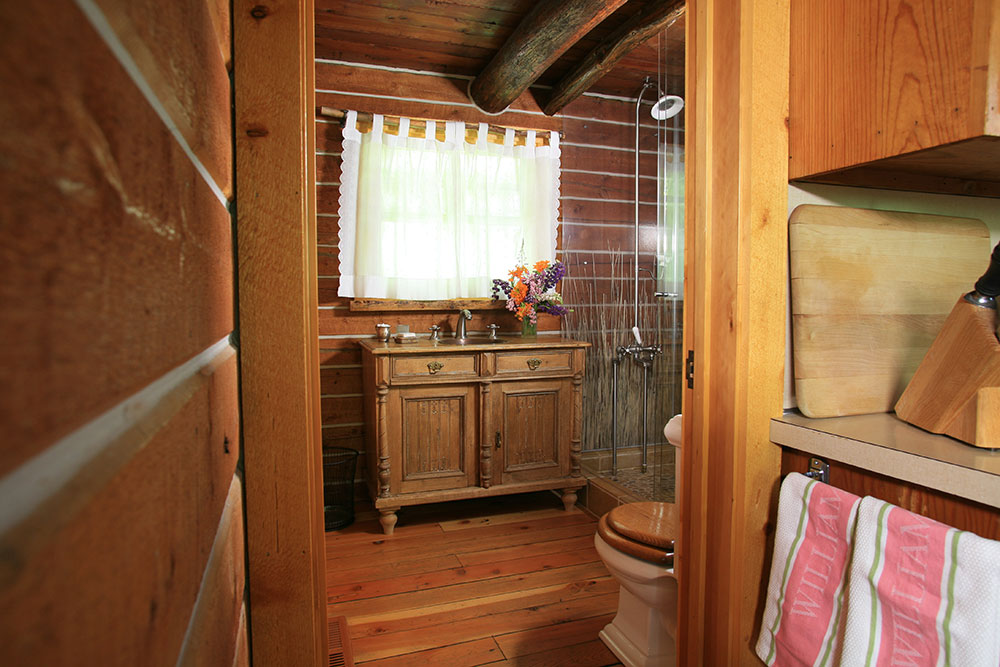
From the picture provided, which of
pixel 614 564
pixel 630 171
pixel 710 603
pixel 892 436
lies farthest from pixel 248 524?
pixel 630 171

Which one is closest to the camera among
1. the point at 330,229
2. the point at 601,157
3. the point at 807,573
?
the point at 807,573

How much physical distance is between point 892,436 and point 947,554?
283 millimetres

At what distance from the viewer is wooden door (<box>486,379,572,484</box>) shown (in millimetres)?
3109

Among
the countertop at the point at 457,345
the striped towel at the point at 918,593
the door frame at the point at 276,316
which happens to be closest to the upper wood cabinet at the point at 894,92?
the striped towel at the point at 918,593

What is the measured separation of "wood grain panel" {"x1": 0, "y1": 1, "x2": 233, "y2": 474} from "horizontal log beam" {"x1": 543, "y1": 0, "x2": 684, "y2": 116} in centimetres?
271

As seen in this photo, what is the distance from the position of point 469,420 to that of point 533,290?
0.82m

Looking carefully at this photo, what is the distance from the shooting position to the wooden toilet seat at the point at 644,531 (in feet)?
5.90

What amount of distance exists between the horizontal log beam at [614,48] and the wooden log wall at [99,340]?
2564 mm

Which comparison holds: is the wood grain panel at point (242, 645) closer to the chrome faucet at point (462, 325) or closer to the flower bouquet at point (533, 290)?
the chrome faucet at point (462, 325)

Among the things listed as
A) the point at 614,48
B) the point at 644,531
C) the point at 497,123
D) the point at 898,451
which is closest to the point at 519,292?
the point at 497,123

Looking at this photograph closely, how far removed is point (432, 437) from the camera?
118 inches

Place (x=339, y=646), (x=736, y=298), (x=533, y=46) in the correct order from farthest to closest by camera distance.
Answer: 1. (x=533, y=46)
2. (x=339, y=646)
3. (x=736, y=298)

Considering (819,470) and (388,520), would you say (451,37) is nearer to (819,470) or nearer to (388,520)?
(388,520)

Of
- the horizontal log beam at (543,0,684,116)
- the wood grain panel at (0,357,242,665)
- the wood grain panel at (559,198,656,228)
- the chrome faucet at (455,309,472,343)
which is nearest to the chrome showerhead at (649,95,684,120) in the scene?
the horizontal log beam at (543,0,684,116)
